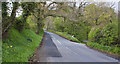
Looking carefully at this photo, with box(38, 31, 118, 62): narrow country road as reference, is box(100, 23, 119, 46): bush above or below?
above

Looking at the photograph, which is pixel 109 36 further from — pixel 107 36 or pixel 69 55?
pixel 69 55

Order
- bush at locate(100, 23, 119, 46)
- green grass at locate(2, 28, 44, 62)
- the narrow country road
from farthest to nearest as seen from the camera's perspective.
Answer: bush at locate(100, 23, 119, 46) → the narrow country road → green grass at locate(2, 28, 44, 62)

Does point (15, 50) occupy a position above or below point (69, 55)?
above

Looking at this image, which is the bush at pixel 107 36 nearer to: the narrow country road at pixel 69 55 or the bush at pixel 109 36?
the bush at pixel 109 36

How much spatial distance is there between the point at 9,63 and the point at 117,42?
11122mm

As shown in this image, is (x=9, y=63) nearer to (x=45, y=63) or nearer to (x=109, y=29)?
(x=45, y=63)

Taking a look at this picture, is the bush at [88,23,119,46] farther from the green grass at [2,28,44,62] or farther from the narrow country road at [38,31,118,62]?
the green grass at [2,28,44,62]

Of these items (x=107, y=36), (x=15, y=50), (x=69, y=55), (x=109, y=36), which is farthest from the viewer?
(x=107, y=36)

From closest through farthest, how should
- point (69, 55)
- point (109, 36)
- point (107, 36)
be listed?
point (69, 55)
point (109, 36)
point (107, 36)

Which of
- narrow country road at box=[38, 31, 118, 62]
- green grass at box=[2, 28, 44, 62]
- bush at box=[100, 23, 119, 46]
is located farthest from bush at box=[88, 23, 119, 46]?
green grass at box=[2, 28, 44, 62]

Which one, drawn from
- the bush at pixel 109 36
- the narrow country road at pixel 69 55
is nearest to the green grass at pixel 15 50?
the narrow country road at pixel 69 55

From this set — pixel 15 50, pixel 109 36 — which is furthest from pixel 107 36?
pixel 15 50

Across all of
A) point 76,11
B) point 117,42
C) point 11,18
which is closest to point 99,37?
point 117,42

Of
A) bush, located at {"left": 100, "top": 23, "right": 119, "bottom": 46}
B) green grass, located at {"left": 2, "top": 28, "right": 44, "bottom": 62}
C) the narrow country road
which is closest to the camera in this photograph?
green grass, located at {"left": 2, "top": 28, "right": 44, "bottom": 62}
